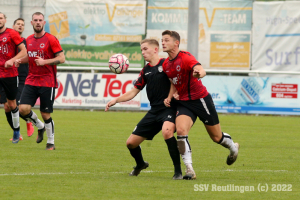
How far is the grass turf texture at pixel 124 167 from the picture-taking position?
221 inches

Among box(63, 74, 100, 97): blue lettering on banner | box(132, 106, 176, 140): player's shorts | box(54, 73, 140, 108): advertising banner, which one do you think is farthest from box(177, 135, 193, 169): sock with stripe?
box(63, 74, 100, 97): blue lettering on banner

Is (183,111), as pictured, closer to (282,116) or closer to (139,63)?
(282,116)

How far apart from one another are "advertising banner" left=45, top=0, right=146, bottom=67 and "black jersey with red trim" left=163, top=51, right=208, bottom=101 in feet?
53.4

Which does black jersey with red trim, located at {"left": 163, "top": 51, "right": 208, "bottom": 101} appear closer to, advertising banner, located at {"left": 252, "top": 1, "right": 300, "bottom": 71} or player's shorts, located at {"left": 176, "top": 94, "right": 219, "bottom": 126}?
player's shorts, located at {"left": 176, "top": 94, "right": 219, "bottom": 126}

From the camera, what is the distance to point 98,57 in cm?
2334

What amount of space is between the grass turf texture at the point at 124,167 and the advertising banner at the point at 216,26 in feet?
30.4

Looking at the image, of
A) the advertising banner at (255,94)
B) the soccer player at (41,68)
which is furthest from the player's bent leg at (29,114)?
the advertising banner at (255,94)

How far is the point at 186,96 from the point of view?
6875 millimetres

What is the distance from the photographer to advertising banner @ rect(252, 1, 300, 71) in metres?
22.1

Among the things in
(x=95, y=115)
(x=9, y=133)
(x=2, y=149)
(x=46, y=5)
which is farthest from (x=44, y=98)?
(x=46, y=5)

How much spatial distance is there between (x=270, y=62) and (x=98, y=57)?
7.62 metres

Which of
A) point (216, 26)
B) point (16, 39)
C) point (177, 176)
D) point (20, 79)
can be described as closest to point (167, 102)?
point (177, 176)

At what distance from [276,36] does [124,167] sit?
16284mm

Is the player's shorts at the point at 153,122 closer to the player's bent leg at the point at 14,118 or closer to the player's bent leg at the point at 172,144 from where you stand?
the player's bent leg at the point at 172,144
